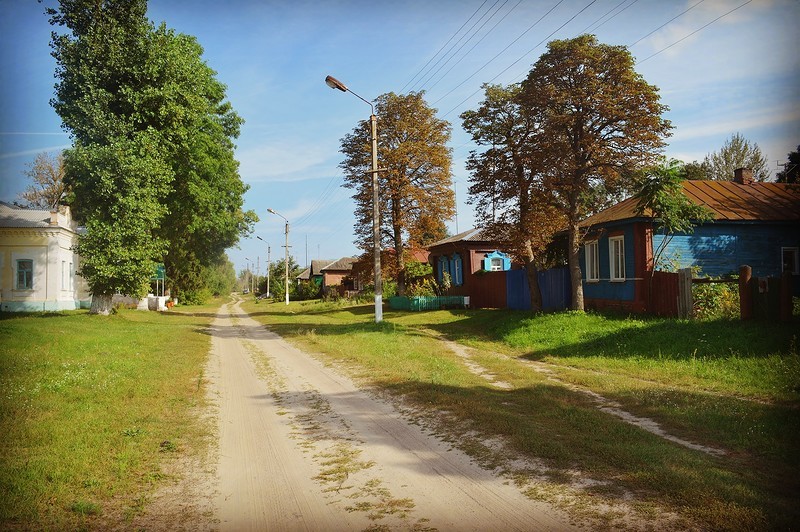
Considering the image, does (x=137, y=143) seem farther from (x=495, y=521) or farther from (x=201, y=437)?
(x=495, y=521)

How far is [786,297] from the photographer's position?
38.7 ft

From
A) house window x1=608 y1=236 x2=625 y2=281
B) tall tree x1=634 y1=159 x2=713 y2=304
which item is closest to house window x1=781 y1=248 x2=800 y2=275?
tall tree x1=634 y1=159 x2=713 y2=304

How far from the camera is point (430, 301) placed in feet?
105

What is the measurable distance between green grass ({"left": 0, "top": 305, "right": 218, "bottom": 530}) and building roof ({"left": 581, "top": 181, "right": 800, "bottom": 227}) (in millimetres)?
15667

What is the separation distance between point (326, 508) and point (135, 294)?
24126mm

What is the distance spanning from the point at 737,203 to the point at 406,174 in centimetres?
1758

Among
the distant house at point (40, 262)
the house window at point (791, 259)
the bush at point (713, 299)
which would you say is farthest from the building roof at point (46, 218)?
the house window at point (791, 259)

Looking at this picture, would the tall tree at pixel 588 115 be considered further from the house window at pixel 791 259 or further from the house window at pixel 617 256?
the house window at pixel 791 259

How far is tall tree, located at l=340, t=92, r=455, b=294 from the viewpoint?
105ft

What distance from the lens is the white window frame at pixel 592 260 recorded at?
70.3 feet

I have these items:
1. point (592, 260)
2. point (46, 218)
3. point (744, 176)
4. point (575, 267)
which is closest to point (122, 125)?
point (46, 218)

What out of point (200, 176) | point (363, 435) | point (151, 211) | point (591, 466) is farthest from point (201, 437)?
point (200, 176)

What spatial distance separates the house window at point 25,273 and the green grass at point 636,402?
2293cm

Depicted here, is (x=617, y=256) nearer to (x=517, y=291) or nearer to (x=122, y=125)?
(x=517, y=291)
